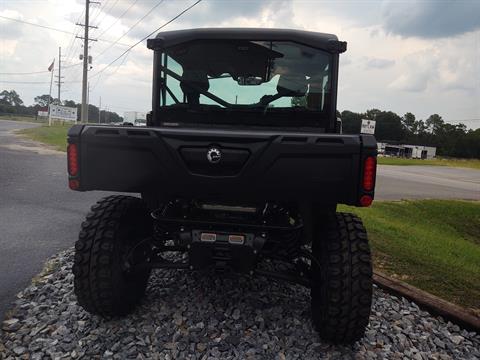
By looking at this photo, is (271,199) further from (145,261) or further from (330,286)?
(145,261)

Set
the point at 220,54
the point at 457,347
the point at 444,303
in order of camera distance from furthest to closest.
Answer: the point at 444,303, the point at 220,54, the point at 457,347

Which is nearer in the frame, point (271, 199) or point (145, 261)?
point (271, 199)

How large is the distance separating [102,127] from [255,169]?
1128 millimetres

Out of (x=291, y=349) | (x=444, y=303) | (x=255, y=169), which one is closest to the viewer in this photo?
(x=255, y=169)

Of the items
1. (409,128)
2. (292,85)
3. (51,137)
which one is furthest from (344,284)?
(409,128)

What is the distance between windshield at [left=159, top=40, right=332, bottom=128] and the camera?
12.7ft

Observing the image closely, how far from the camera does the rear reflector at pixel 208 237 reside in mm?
3359

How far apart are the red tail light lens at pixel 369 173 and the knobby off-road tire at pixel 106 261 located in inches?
75.2

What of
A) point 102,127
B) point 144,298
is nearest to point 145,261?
point 144,298

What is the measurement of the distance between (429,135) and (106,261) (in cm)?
11896

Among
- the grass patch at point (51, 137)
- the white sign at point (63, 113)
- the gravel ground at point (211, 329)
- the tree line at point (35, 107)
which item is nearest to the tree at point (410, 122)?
the tree line at point (35, 107)

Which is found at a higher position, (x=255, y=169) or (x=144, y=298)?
(x=255, y=169)

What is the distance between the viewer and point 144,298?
4074 mm

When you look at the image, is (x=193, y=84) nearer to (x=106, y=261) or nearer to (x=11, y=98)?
(x=106, y=261)
